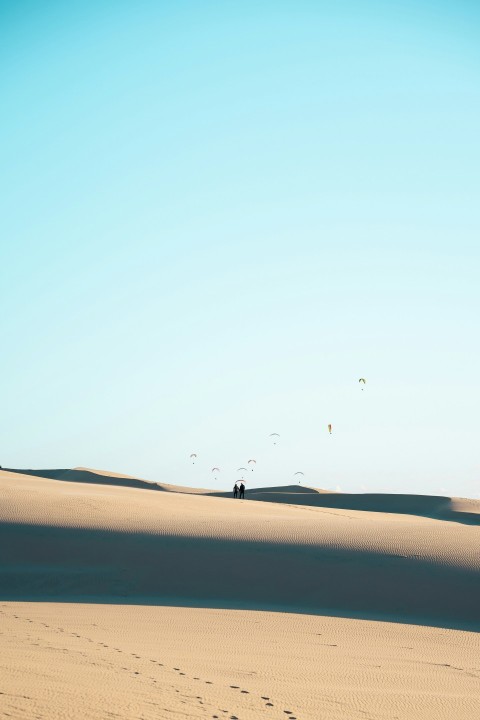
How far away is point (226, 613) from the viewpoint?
12.0 m

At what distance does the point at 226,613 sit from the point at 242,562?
264 cm

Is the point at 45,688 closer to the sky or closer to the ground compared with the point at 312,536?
closer to the ground

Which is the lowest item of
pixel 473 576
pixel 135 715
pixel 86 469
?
pixel 135 715

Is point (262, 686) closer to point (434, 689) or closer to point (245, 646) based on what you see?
point (434, 689)

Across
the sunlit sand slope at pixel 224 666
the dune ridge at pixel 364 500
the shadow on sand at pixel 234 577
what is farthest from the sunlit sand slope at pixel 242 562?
the dune ridge at pixel 364 500

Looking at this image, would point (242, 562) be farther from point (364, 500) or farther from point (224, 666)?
point (364, 500)

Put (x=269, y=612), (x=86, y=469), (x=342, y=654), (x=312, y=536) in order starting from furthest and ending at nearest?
(x=86, y=469) → (x=312, y=536) → (x=269, y=612) → (x=342, y=654)

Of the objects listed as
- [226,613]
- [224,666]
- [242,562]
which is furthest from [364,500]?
[224,666]

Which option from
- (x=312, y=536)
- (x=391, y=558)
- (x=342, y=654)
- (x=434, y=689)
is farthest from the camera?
(x=312, y=536)

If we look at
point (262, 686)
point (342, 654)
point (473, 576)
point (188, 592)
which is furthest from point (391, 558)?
point (262, 686)

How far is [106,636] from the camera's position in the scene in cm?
957

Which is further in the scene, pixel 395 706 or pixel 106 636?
pixel 106 636

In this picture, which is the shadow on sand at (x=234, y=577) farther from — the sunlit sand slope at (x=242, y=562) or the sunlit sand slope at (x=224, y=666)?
the sunlit sand slope at (x=224, y=666)

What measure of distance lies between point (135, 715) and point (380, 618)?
7345 mm
